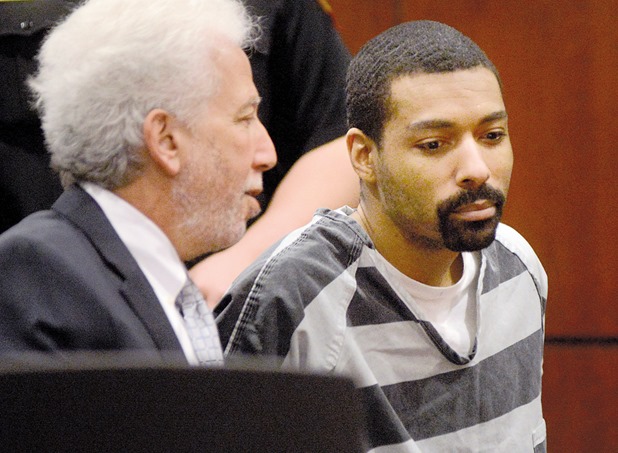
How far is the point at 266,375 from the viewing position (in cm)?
62

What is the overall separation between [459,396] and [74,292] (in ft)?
1.70

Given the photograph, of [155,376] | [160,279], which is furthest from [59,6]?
[155,376]

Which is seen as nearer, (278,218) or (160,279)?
(160,279)

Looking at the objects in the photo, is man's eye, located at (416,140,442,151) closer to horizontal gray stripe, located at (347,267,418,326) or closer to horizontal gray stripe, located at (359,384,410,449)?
horizontal gray stripe, located at (347,267,418,326)

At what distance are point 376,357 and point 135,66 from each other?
45cm

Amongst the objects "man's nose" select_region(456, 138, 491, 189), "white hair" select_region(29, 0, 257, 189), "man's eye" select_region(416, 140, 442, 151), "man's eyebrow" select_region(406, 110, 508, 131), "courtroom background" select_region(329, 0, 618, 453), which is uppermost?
"white hair" select_region(29, 0, 257, 189)

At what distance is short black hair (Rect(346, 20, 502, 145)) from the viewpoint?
3.98 ft

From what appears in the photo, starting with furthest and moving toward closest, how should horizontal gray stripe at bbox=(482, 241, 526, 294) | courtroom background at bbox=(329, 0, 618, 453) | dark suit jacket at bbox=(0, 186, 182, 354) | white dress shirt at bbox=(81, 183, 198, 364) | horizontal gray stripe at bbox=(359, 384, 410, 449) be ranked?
courtroom background at bbox=(329, 0, 618, 453), horizontal gray stripe at bbox=(482, 241, 526, 294), horizontal gray stripe at bbox=(359, 384, 410, 449), white dress shirt at bbox=(81, 183, 198, 364), dark suit jacket at bbox=(0, 186, 182, 354)

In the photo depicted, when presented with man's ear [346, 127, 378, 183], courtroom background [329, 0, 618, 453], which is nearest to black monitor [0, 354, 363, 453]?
man's ear [346, 127, 378, 183]

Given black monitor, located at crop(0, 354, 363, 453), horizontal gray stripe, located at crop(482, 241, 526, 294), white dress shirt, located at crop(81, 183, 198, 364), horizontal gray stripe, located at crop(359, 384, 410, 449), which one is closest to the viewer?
black monitor, located at crop(0, 354, 363, 453)

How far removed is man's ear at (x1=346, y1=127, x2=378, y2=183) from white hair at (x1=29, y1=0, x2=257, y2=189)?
24 cm

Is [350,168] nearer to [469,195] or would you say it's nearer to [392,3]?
[469,195]

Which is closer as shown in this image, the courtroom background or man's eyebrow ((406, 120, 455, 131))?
man's eyebrow ((406, 120, 455, 131))

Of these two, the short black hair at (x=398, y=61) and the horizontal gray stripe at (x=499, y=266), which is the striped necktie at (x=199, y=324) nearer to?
the short black hair at (x=398, y=61)
